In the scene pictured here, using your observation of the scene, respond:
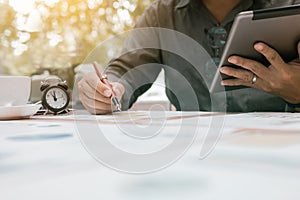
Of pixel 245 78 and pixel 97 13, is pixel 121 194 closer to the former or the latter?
pixel 245 78

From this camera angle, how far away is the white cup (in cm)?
107

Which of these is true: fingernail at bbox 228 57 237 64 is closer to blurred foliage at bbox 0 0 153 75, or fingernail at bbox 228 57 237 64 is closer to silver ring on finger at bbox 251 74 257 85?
silver ring on finger at bbox 251 74 257 85

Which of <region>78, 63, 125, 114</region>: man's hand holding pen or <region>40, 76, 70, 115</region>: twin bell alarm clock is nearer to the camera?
<region>78, 63, 125, 114</region>: man's hand holding pen

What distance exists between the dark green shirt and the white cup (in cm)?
43

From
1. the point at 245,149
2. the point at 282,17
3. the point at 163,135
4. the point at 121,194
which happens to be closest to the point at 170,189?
the point at 121,194

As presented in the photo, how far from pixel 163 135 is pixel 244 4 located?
1.20m

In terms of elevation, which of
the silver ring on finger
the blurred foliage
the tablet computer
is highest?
the blurred foliage

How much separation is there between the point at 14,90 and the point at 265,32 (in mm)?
757

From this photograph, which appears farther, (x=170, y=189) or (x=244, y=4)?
(x=244, y=4)

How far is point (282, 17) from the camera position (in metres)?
0.88

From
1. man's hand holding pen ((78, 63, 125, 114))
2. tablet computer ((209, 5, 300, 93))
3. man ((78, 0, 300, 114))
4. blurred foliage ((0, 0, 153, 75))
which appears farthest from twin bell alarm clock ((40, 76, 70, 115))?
blurred foliage ((0, 0, 153, 75))

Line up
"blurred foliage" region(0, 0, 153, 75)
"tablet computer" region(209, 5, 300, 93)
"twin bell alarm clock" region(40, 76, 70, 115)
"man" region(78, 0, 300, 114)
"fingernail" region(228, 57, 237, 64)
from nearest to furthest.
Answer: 1. "tablet computer" region(209, 5, 300, 93)
2. "fingernail" region(228, 57, 237, 64)
3. "twin bell alarm clock" region(40, 76, 70, 115)
4. "man" region(78, 0, 300, 114)
5. "blurred foliage" region(0, 0, 153, 75)

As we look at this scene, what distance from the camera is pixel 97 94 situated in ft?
3.43

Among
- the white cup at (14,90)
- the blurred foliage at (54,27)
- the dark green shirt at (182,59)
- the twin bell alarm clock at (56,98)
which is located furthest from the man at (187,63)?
the blurred foliage at (54,27)
